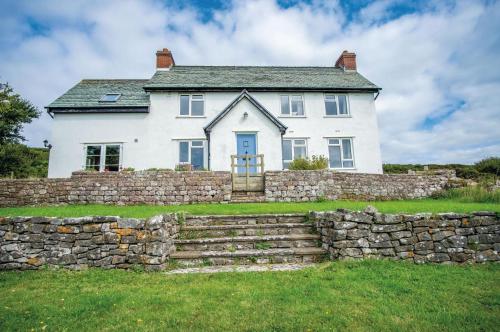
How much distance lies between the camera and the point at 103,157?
59.1 ft

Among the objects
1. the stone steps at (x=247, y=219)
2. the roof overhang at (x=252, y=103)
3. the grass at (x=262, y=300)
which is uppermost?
the roof overhang at (x=252, y=103)

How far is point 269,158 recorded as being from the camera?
1711cm

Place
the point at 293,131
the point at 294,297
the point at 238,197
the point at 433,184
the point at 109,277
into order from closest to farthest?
the point at 294,297, the point at 109,277, the point at 238,197, the point at 433,184, the point at 293,131

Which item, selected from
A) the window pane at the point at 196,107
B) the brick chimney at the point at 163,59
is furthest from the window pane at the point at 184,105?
the brick chimney at the point at 163,59

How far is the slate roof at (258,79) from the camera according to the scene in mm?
19516

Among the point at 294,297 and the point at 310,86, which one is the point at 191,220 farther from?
the point at 310,86

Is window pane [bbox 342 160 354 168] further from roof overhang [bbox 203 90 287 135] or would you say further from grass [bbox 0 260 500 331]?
grass [bbox 0 260 500 331]

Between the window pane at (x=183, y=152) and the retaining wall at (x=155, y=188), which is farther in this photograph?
the window pane at (x=183, y=152)

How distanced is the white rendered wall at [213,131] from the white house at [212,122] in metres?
0.07

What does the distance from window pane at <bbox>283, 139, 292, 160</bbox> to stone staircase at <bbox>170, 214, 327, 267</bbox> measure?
1122 centimetres

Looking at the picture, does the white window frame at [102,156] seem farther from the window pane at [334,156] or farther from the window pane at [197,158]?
the window pane at [334,156]

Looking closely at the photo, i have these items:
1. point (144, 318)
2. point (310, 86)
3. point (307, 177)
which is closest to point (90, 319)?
point (144, 318)

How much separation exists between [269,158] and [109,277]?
12908 mm

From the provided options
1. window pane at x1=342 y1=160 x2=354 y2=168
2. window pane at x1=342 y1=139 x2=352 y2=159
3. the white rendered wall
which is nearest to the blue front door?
the white rendered wall
